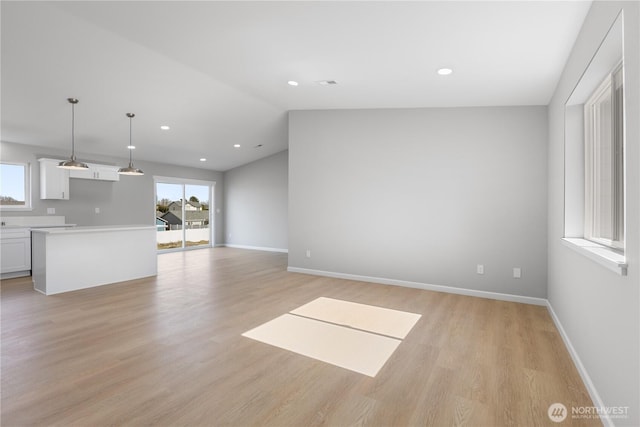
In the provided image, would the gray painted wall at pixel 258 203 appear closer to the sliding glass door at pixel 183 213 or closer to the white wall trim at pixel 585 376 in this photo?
the sliding glass door at pixel 183 213

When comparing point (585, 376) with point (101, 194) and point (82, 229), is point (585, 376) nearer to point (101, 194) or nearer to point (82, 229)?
point (82, 229)

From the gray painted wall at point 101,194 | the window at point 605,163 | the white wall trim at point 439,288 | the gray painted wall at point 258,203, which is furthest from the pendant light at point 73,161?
the window at point 605,163

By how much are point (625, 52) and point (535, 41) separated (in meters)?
1.38

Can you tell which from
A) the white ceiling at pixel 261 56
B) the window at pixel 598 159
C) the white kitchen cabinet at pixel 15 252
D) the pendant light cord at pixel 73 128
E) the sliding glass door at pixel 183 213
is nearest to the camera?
the window at pixel 598 159

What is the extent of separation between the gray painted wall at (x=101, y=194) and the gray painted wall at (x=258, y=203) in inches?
58.3

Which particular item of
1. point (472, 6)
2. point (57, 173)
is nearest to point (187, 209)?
point (57, 173)

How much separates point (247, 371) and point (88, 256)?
3.88 m

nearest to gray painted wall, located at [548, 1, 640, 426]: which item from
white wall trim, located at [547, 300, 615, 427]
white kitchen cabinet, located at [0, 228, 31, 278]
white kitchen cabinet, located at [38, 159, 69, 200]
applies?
white wall trim, located at [547, 300, 615, 427]

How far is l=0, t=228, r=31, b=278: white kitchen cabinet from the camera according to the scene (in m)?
5.37

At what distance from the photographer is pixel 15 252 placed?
5.51 metres

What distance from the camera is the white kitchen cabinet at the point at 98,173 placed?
255 inches

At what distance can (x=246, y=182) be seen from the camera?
31.6ft

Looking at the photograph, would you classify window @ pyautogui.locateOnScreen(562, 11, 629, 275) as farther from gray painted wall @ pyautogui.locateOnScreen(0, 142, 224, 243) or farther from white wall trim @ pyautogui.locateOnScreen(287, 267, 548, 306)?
gray painted wall @ pyautogui.locateOnScreen(0, 142, 224, 243)

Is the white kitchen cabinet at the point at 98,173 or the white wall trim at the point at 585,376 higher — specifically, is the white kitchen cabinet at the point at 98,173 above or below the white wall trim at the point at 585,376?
above
